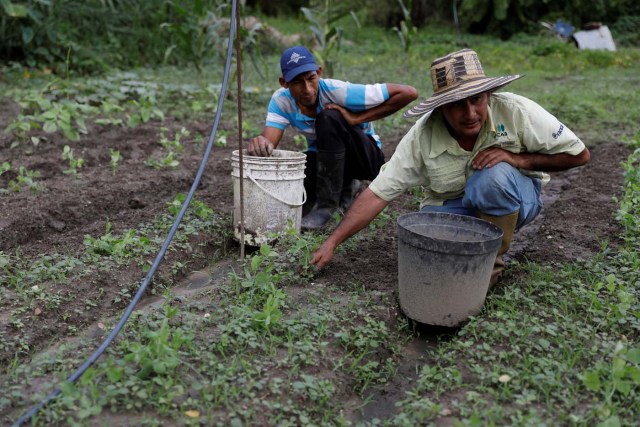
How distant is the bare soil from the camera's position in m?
3.16

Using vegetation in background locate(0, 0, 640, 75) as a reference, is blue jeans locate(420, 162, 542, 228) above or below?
below

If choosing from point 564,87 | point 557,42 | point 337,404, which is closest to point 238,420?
point 337,404

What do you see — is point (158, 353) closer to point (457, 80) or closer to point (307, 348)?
point (307, 348)

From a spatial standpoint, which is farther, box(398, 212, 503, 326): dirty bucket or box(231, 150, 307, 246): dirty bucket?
box(231, 150, 307, 246): dirty bucket

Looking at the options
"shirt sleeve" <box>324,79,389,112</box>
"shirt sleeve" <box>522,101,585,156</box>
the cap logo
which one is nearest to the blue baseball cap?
the cap logo

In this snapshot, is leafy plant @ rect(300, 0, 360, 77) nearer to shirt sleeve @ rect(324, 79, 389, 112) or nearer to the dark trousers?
the dark trousers

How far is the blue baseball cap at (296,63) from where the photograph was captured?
12.7ft

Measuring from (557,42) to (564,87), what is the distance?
3798 millimetres

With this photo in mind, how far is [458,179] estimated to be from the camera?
3326mm

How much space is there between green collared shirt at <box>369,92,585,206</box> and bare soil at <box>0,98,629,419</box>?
1.78 feet

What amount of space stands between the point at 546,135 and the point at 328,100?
4.76 ft

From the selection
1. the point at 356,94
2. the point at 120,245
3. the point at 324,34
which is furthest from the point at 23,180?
the point at 324,34

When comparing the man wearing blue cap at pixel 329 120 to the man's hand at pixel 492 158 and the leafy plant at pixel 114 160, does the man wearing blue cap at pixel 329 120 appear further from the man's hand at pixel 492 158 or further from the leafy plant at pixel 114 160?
the leafy plant at pixel 114 160

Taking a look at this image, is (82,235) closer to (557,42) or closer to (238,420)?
(238,420)
